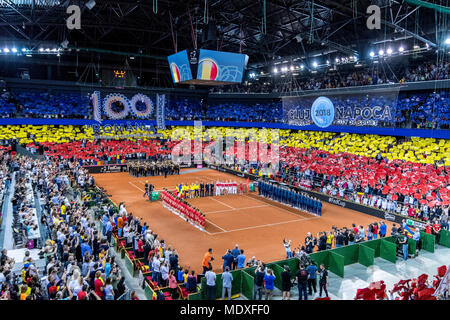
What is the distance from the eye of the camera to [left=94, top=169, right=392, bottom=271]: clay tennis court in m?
17.3

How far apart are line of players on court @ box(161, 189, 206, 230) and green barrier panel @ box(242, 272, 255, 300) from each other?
7709 millimetres

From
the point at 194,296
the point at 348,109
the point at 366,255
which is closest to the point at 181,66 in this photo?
the point at 366,255

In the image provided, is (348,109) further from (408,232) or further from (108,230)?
(108,230)

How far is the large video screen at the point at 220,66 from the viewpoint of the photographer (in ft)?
74.2

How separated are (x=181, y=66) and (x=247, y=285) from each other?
16.4 meters

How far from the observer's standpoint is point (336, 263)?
1443 cm

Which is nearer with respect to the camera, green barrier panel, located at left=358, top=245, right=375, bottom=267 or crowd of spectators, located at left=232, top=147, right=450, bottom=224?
green barrier panel, located at left=358, top=245, right=375, bottom=267

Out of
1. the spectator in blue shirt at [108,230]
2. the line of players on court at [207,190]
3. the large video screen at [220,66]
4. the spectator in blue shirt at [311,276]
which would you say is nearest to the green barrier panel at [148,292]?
the spectator in blue shirt at [108,230]

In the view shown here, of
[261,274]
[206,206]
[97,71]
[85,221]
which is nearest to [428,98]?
[206,206]

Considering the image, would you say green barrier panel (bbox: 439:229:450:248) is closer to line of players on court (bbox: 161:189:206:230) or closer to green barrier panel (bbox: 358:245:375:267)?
green barrier panel (bbox: 358:245:375:267)

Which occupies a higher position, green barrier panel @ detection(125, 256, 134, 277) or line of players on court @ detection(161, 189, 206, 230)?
line of players on court @ detection(161, 189, 206, 230)

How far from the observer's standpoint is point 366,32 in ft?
96.3

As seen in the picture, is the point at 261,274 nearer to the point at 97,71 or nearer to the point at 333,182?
the point at 333,182

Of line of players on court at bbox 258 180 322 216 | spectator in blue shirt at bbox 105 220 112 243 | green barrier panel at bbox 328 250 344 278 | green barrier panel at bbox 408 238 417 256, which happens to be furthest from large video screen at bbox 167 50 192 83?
green barrier panel at bbox 408 238 417 256
